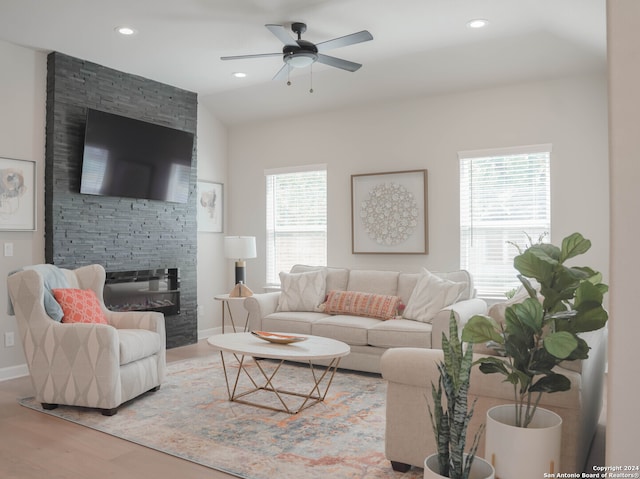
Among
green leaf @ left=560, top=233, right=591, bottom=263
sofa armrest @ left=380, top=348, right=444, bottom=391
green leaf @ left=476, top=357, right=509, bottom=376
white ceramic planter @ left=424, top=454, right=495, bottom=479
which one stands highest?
green leaf @ left=560, top=233, right=591, bottom=263

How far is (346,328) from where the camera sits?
4.64 meters

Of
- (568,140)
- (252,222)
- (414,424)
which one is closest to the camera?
(414,424)

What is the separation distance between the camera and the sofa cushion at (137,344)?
3586mm

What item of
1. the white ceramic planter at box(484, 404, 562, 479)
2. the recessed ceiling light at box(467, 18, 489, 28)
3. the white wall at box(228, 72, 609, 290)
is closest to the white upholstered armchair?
the white ceramic planter at box(484, 404, 562, 479)

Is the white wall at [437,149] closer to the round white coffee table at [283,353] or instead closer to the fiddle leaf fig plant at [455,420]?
the round white coffee table at [283,353]

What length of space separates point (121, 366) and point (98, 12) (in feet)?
8.39

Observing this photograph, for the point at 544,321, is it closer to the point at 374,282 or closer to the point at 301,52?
the point at 301,52

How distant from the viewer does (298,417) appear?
344cm

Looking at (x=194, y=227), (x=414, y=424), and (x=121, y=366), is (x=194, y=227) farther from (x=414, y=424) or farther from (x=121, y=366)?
(x=414, y=424)

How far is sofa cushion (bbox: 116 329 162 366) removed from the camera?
3.59 metres

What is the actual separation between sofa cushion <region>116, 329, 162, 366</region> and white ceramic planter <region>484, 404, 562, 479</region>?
2.46m

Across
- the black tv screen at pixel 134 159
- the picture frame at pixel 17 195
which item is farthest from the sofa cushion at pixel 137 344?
the black tv screen at pixel 134 159

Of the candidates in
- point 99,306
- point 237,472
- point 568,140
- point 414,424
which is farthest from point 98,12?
point 568,140

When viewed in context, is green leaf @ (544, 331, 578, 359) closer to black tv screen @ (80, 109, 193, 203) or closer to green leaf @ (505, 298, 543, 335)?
green leaf @ (505, 298, 543, 335)
